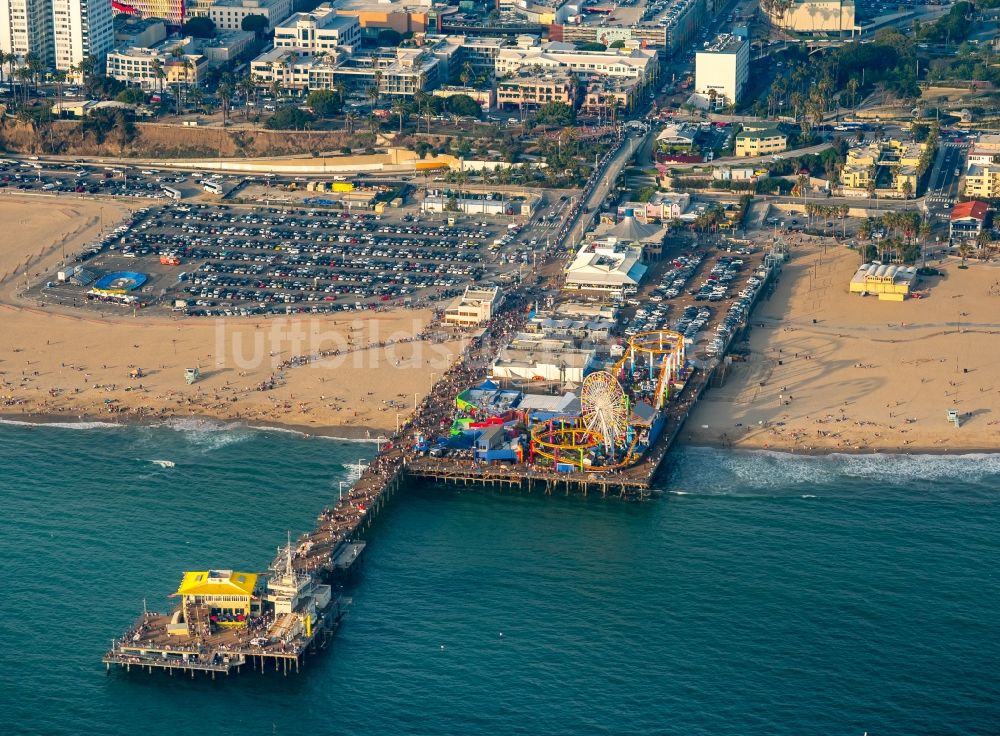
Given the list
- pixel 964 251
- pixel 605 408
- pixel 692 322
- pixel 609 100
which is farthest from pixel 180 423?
pixel 609 100

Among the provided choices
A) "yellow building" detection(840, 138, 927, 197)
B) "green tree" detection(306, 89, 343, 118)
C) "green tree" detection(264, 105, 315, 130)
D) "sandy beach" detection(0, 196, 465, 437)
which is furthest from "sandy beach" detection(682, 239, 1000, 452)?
"green tree" detection(306, 89, 343, 118)

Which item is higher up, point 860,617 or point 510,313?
point 510,313

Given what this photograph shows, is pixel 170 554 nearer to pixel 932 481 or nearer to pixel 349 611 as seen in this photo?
pixel 349 611

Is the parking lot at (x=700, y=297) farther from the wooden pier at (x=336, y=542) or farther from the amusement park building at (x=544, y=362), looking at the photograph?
the amusement park building at (x=544, y=362)

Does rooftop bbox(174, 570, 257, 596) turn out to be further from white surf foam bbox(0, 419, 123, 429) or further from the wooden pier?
white surf foam bbox(0, 419, 123, 429)

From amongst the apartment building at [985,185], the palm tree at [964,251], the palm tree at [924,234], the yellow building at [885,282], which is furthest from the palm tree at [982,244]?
the apartment building at [985,185]

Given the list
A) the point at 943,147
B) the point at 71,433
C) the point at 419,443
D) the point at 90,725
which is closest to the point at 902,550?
the point at 419,443
